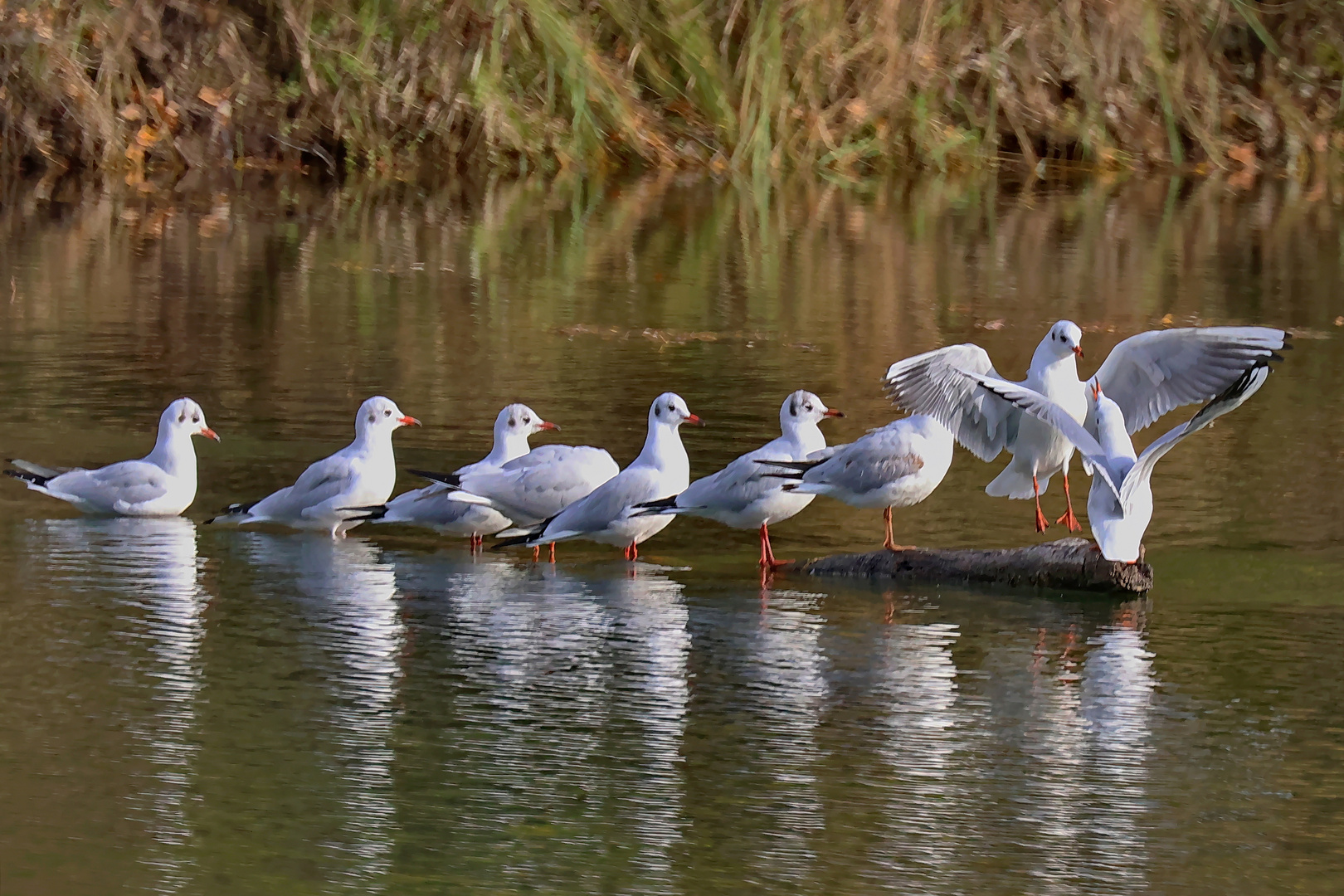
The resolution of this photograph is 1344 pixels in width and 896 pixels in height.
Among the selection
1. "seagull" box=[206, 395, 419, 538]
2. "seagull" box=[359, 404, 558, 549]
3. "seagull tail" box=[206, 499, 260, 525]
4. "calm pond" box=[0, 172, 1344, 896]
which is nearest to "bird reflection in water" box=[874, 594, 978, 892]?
"calm pond" box=[0, 172, 1344, 896]

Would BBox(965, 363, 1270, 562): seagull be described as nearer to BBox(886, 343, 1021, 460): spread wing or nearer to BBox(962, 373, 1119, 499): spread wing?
BBox(962, 373, 1119, 499): spread wing

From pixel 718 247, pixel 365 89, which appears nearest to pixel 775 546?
pixel 718 247

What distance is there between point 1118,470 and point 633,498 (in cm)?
158

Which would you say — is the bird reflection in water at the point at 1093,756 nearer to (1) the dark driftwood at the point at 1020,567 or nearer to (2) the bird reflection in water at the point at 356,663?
(1) the dark driftwood at the point at 1020,567

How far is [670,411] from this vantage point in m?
7.58

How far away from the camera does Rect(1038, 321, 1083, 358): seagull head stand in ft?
24.7

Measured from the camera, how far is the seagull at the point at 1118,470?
672 centimetres

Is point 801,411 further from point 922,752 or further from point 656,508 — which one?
point 922,752

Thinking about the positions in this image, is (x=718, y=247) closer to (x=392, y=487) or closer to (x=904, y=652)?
(x=392, y=487)

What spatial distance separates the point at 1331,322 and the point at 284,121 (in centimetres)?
1258

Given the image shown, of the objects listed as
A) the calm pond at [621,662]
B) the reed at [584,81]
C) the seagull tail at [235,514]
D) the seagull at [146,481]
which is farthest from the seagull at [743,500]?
the reed at [584,81]

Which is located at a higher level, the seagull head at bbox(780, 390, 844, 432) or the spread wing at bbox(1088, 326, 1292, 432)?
the spread wing at bbox(1088, 326, 1292, 432)

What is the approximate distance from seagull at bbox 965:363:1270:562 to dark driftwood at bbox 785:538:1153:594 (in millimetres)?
98

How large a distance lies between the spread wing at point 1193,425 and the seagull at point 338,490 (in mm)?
2657
